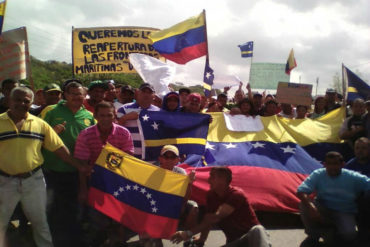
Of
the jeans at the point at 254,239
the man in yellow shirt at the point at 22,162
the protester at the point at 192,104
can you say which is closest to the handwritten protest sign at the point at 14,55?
the protester at the point at 192,104

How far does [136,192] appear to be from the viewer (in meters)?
4.00

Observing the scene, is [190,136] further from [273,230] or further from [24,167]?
[24,167]

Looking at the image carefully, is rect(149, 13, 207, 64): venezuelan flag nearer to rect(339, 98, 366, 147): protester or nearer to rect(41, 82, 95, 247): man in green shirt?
rect(339, 98, 366, 147): protester

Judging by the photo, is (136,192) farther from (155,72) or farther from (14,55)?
(14,55)

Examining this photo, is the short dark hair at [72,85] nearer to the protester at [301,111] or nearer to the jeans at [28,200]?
the jeans at [28,200]

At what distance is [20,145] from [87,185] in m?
0.99

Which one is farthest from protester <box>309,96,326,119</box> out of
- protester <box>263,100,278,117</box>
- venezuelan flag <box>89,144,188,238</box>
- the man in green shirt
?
the man in green shirt

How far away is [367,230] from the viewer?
4430mm

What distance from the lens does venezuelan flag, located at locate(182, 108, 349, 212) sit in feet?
17.3

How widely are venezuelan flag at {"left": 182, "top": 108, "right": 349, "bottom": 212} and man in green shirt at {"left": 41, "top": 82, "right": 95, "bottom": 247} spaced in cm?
177

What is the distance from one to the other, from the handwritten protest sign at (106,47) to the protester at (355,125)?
6590mm

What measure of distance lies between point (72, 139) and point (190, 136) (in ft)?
6.16

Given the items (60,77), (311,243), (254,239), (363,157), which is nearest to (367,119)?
(363,157)

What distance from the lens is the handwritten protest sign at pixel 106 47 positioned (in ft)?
34.9
